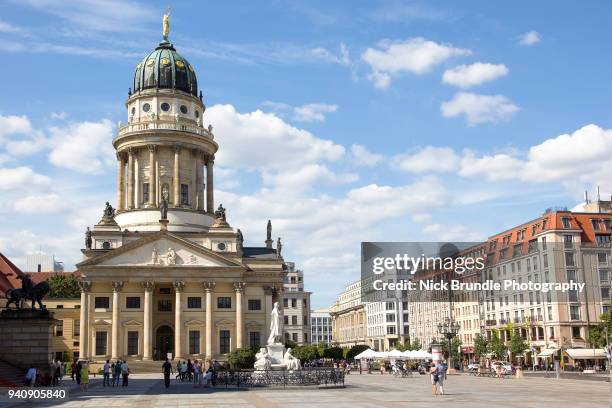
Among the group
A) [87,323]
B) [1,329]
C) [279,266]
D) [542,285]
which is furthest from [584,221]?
[1,329]

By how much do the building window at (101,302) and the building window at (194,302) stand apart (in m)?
9.68

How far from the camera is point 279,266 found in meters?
99.4

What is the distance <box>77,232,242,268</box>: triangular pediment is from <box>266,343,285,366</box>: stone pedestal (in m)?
44.9

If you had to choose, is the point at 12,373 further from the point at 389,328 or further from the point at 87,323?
the point at 389,328

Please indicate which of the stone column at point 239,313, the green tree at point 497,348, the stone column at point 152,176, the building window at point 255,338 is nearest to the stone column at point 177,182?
the stone column at point 152,176

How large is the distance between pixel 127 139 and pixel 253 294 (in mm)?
28030

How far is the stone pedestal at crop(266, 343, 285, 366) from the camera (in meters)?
47.8

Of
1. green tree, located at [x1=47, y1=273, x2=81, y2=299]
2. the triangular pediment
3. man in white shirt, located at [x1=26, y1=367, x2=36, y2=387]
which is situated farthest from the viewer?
green tree, located at [x1=47, y1=273, x2=81, y2=299]

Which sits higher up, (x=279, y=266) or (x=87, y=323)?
(x=279, y=266)

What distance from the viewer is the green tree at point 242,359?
73312 mm

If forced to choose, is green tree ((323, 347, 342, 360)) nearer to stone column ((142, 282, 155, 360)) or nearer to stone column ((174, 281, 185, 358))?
stone column ((174, 281, 185, 358))

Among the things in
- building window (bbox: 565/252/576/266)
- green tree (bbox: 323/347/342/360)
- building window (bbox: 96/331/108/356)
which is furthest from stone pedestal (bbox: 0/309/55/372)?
green tree (bbox: 323/347/342/360)

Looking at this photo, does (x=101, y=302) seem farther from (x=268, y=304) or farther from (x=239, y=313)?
(x=268, y=304)

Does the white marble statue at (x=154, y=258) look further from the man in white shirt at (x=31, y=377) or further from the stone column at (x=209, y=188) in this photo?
the man in white shirt at (x=31, y=377)
